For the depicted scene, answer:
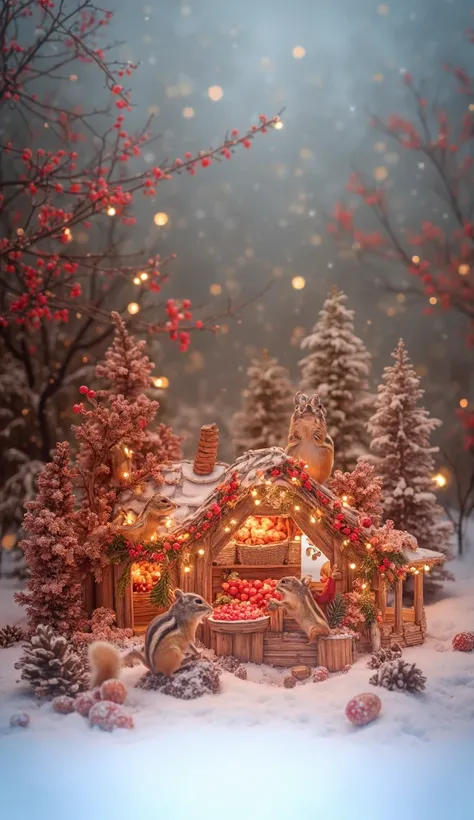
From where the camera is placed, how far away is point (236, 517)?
4.20 m

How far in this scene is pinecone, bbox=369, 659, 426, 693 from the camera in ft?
11.5

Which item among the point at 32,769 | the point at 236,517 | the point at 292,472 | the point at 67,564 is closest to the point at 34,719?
the point at 32,769

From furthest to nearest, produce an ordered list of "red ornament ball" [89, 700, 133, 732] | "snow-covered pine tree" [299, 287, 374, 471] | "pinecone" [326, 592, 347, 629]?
"snow-covered pine tree" [299, 287, 374, 471], "pinecone" [326, 592, 347, 629], "red ornament ball" [89, 700, 133, 732]

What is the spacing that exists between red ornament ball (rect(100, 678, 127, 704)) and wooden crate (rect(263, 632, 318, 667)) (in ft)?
2.94

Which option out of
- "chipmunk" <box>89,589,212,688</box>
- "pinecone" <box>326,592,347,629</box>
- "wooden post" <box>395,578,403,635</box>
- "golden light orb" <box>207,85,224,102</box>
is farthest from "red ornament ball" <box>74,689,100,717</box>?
"golden light orb" <box>207,85,224,102</box>

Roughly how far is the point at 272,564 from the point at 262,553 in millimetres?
97

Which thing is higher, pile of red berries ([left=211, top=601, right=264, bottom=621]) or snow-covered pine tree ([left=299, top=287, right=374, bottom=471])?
snow-covered pine tree ([left=299, top=287, right=374, bottom=471])

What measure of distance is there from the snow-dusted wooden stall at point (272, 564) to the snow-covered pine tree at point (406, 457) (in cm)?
88

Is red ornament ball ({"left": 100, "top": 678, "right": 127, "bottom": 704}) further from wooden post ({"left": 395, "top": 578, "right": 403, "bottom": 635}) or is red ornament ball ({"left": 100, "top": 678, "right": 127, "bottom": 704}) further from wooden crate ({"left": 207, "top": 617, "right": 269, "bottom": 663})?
wooden post ({"left": 395, "top": 578, "right": 403, "bottom": 635})

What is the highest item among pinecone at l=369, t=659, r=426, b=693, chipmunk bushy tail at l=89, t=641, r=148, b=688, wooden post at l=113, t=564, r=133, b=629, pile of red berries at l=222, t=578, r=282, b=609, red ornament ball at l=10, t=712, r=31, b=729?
pile of red berries at l=222, t=578, r=282, b=609

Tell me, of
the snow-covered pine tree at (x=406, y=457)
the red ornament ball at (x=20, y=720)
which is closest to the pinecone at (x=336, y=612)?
the snow-covered pine tree at (x=406, y=457)

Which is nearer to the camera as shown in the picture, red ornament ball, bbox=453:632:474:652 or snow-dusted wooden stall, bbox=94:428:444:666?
snow-dusted wooden stall, bbox=94:428:444:666

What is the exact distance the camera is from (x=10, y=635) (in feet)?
14.6

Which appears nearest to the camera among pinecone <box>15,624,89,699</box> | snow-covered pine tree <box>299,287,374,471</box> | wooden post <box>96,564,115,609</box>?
pinecone <box>15,624,89,699</box>
